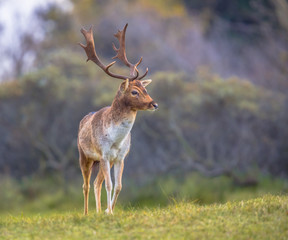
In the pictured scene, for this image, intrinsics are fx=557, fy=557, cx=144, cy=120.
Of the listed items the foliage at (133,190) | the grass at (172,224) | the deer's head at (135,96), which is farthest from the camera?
the foliage at (133,190)

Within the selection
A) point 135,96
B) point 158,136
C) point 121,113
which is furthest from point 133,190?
point 135,96

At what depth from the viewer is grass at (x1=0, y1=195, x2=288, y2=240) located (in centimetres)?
709

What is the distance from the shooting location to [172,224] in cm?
752

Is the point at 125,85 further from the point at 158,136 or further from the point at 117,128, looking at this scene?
the point at 158,136

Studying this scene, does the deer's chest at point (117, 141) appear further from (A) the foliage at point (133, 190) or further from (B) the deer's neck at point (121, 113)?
(A) the foliage at point (133, 190)

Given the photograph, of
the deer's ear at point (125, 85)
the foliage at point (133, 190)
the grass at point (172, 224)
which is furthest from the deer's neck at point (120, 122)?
the foliage at point (133, 190)

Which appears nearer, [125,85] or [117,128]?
[117,128]

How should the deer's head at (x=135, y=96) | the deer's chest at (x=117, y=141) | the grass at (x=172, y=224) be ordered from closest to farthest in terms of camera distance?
the grass at (x=172, y=224) < the deer's head at (x=135, y=96) < the deer's chest at (x=117, y=141)

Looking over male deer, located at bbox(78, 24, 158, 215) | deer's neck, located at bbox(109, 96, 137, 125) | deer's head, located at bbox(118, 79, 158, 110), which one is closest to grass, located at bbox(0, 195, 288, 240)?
male deer, located at bbox(78, 24, 158, 215)

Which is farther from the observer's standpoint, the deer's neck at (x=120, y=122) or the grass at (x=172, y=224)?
the deer's neck at (x=120, y=122)

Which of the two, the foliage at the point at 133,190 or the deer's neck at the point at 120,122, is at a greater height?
the deer's neck at the point at 120,122

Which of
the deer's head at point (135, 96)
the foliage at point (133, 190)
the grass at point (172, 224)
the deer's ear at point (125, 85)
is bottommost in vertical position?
the foliage at point (133, 190)

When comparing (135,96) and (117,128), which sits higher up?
(135,96)

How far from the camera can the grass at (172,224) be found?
7.09 m
